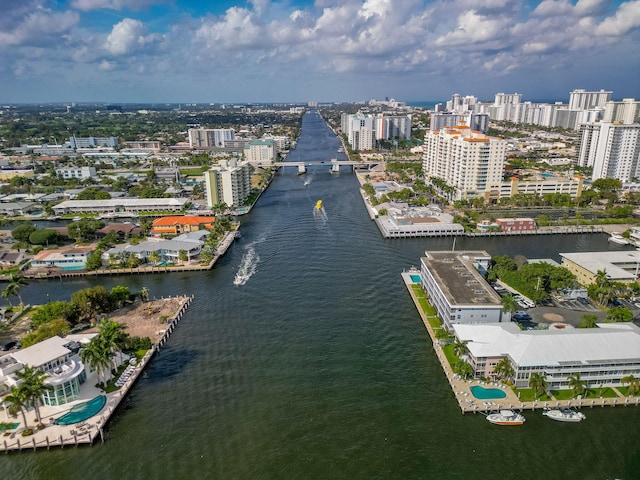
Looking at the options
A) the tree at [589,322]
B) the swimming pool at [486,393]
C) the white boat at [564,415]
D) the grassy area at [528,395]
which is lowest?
the white boat at [564,415]

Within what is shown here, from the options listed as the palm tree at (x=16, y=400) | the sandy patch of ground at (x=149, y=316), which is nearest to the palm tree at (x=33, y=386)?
the palm tree at (x=16, y=400)

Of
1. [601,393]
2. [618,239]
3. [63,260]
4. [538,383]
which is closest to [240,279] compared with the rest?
[63,260]

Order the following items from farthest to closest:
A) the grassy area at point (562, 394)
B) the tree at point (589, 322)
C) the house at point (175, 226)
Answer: the house at point (175, 226)
the tree at point (589, 322)
the grassy area at point (562, 394)

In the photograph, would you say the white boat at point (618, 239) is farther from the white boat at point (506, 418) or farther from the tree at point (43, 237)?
the tree at point (43, 237)

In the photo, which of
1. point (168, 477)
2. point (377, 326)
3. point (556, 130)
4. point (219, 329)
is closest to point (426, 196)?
point (377, 326)

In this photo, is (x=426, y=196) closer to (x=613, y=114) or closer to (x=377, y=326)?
(x=377, y=326)

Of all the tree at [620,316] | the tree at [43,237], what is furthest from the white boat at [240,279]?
the tree at [620,316]

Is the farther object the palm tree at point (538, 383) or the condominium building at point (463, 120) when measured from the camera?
the condominium building at point (463, 120)

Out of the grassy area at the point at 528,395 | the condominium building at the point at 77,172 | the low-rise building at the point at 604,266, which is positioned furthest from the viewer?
the condominium building at the point at 77,172

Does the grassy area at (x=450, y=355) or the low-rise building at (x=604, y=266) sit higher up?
the low-rise building at (x=604, y=266)

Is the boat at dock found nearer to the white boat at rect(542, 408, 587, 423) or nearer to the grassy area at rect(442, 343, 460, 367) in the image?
the grassy area at rect(442, 343, 460, 367)
